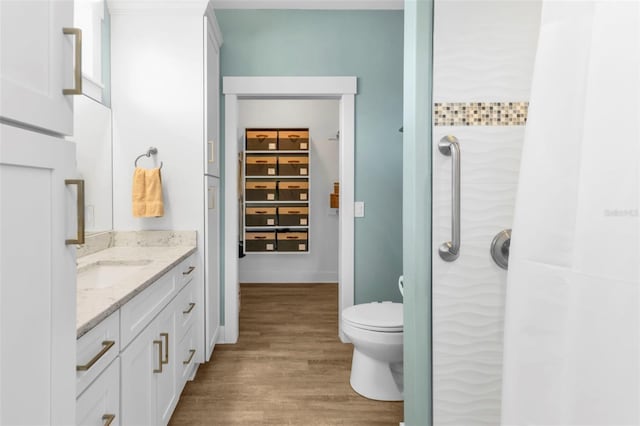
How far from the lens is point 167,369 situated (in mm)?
1884

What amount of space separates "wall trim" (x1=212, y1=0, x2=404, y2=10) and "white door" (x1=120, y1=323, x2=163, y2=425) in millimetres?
2442

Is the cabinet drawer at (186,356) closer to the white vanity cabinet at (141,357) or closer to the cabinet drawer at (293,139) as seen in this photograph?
the white vanity cabinet at (141,357)

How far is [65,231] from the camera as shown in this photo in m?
0.78

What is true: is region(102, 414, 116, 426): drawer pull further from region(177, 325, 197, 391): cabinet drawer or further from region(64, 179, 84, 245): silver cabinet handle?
region(177, 325, 197, 391): cabinet drawer

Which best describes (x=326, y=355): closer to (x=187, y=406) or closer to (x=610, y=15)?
(x=187, y=406)

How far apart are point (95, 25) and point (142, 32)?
277 millimetres

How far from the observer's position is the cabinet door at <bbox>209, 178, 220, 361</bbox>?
2650 millimetres

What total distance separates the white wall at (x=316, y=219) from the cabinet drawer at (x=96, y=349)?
4.01 metres

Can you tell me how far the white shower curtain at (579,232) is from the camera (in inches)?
27.2

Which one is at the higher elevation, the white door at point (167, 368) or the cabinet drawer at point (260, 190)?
the cabinet drawer at point (260, 190)

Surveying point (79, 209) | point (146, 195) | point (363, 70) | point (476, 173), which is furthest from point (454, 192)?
point (363, 70)

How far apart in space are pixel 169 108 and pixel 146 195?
576mm

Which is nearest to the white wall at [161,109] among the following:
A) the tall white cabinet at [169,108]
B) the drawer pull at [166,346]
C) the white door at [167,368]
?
the tall white cabinet at [169,108]

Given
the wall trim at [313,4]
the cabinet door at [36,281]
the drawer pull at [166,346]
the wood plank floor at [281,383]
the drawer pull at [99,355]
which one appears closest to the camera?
the cabinet door at [36,281]
